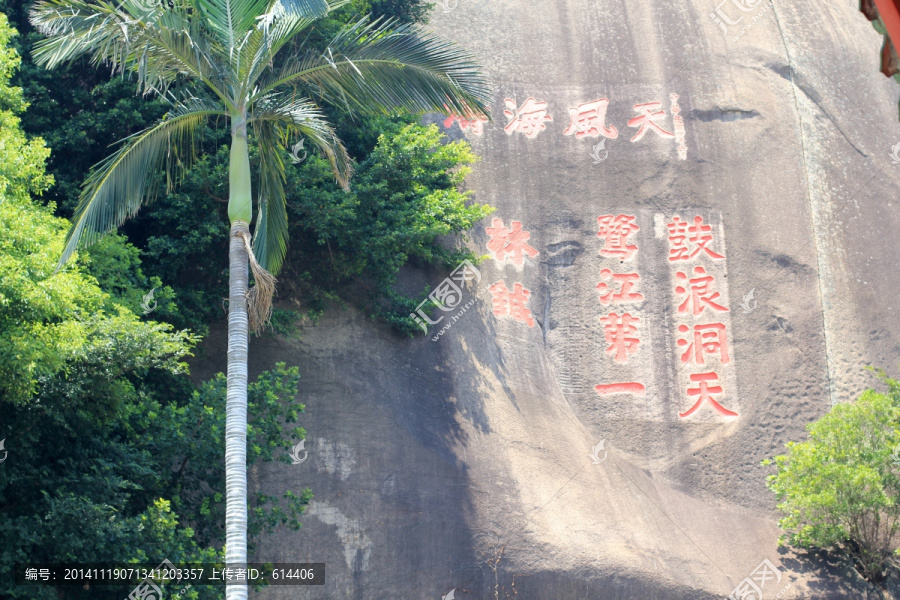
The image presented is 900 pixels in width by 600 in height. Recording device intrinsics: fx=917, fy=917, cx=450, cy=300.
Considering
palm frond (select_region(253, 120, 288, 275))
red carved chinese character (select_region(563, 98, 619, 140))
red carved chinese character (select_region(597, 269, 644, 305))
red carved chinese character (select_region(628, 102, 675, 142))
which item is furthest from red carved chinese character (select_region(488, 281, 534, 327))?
palm frond (select_region(253, 120, 288, 275))

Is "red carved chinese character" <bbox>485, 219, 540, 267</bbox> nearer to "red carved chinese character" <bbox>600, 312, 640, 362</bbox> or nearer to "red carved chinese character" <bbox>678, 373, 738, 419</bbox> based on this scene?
"red carved chinese character" <bbox>600, 312, 640, 362</bbox>

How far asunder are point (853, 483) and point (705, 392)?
109 inches

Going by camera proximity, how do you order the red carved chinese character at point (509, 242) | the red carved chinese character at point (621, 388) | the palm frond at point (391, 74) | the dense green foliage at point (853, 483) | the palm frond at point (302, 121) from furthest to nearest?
the red carved chinese character at point (509, 242), the red carved chinese character at point (621, 388), the dense green foliage at point (853, 483), the palm frond at point (302, 121), the palm frond at point (391, 74)

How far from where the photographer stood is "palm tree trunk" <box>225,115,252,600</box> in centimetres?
612

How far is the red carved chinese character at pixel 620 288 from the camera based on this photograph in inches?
520

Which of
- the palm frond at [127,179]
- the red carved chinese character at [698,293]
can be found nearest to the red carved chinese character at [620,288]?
the red carved chinese character at [698,293]

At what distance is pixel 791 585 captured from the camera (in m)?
10.8

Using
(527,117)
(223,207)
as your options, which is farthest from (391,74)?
(527,117)

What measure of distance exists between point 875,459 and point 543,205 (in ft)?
19.1

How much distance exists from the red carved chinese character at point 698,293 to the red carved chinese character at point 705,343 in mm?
253

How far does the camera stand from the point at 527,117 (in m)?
14.5

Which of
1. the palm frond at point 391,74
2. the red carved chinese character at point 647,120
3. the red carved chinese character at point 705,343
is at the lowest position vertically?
the red carved chinese character at point 705,343

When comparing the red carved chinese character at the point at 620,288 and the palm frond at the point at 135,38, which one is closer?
the palm frond at the point at 135,38

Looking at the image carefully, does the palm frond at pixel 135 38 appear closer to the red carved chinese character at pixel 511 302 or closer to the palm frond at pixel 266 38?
the palm frond at pixel 266 38
